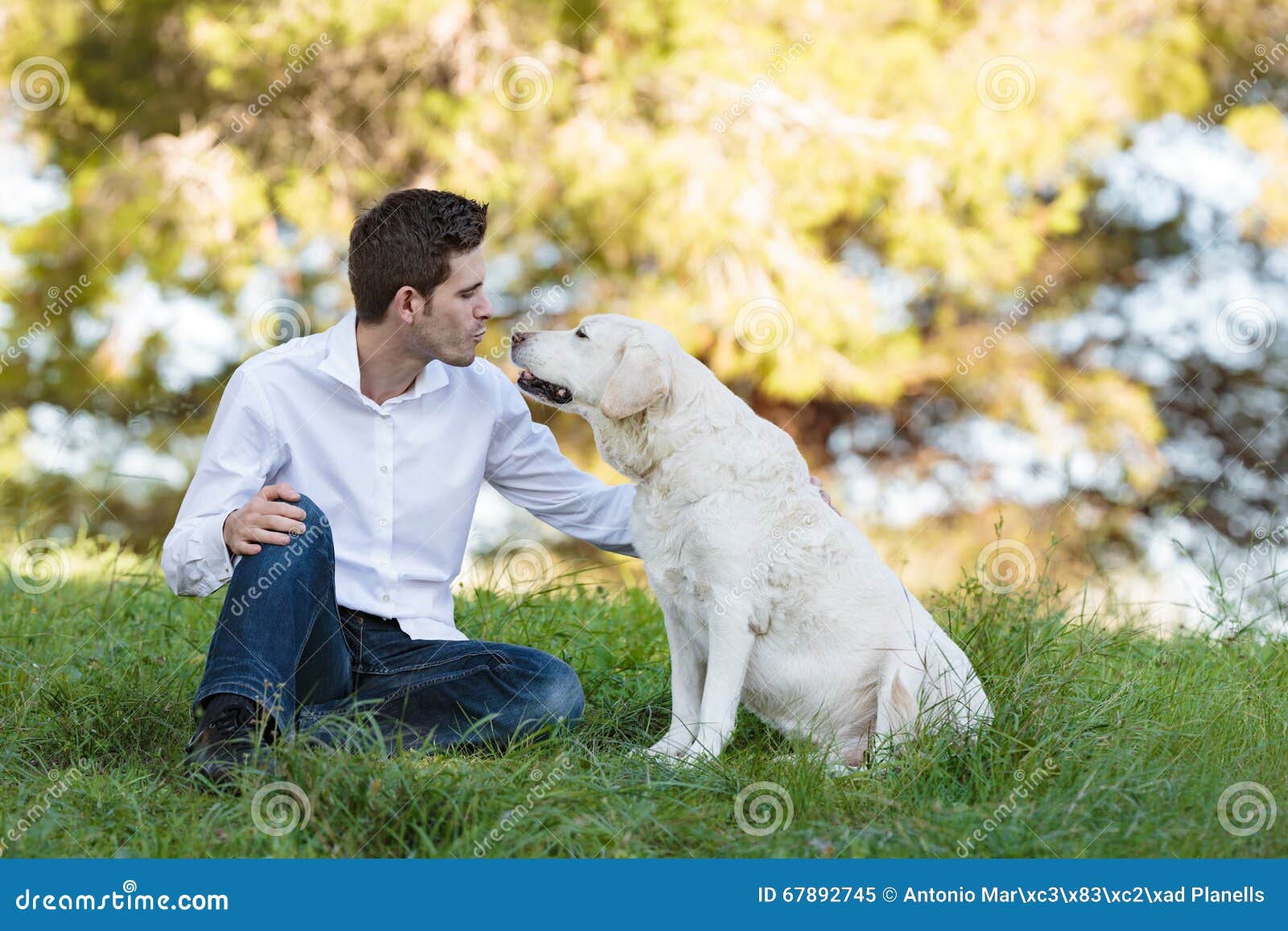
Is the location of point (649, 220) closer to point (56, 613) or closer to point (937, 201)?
point (937, 201)

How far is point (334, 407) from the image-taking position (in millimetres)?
3787

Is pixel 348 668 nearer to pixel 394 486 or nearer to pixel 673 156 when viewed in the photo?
pixel 394 486

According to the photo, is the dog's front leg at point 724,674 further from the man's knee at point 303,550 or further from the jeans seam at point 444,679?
the man's knee at point 303,550

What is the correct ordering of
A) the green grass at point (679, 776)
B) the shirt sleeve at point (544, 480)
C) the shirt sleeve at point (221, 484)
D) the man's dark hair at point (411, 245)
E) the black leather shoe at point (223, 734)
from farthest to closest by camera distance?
the shirt sleeve at point (544, 480) < the man's dark hair at point (411, 245) < the shirt sleeve at point (221, 484) < the black leather shoe at point (223, 734) < the green grass at point (679, 776)

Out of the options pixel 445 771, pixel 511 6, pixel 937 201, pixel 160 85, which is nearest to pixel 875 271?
pixel 937 201

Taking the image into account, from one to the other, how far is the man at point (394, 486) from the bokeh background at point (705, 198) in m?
3.90

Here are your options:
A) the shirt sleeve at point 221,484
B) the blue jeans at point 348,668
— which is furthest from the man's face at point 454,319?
the blue jeans at point 348,668

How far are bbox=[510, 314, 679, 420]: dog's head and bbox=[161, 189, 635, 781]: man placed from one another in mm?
266

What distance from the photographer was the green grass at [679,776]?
2801 millimetres

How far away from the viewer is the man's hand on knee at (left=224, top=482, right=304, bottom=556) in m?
3.27

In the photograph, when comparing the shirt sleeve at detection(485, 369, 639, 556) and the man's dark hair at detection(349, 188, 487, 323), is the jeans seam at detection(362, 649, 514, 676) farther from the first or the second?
the man's dark hair at detection(349, 188, 487, 323)

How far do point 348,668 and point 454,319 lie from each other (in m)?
1.08

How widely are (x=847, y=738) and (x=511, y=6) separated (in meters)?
6.83

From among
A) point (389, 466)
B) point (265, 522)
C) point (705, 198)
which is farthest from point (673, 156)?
point (265, 522)
